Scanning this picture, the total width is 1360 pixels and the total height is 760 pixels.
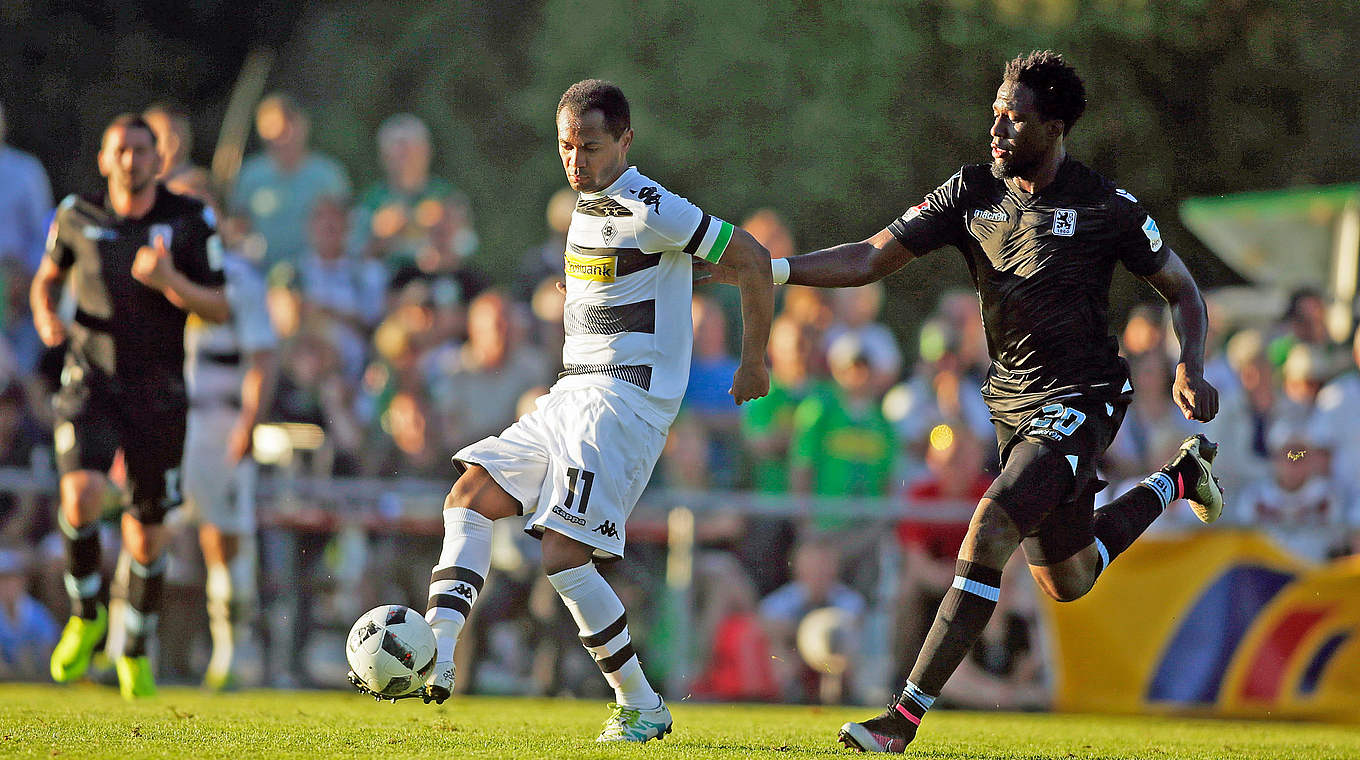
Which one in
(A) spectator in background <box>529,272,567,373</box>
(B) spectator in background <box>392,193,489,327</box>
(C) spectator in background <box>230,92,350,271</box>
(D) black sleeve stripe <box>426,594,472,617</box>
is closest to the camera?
(D) black sleeve stripe <box>426,594,472,617</box>

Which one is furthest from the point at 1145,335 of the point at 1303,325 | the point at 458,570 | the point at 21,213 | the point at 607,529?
the point at 21,213

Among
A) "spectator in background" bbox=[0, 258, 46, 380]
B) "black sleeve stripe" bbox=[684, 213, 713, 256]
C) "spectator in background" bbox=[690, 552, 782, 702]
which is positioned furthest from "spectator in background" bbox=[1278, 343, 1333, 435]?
"spectator in background" bbox=[0, 258, 46, 380]

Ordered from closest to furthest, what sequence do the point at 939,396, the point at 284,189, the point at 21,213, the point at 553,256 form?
the point at 939,396 → the point at 553,256 → the point at 21,213 → the point at 284,189

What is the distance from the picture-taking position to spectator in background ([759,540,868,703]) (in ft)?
35.4

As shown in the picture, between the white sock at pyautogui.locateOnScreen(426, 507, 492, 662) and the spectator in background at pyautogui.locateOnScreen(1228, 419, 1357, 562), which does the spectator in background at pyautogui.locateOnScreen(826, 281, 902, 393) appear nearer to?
the spectator in background at pyautogui.locateOnScreen(1228, 419, 1357, 562)

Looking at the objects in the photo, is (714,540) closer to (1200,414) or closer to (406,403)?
(406,403)

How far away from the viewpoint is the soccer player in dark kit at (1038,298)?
6.58 m

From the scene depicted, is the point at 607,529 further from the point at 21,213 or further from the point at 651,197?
the point at 21,213

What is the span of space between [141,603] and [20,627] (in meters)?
2.20

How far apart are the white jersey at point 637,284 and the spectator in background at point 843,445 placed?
4823 millimetres

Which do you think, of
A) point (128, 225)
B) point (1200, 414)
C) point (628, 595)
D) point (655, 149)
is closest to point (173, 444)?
point (128, 225)

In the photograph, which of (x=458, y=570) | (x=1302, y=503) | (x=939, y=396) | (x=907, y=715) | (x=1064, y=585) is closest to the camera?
(x=907, y=715)

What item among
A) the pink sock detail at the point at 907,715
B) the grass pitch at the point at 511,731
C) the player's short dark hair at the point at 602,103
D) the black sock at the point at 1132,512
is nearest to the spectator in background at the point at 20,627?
the grass pitch at the point at 511,731

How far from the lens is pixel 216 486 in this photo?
1099cm
